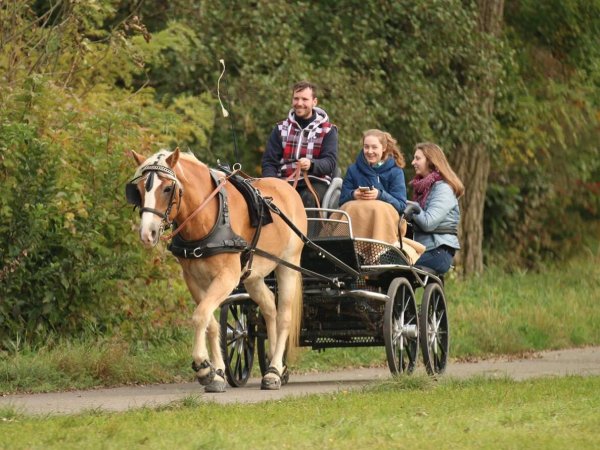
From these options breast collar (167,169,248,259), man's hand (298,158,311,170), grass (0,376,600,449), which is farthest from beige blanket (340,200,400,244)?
grass (0,376,600,449)

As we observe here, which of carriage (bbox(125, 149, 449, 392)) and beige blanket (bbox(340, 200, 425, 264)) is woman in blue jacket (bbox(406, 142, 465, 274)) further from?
beige blanket (bbox(340, 200, 425, 264))

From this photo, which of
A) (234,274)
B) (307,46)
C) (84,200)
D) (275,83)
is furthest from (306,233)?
(307,46)

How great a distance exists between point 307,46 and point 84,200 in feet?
29.9

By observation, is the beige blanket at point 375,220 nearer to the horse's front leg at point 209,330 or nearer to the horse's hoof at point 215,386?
the horse's front leg at point 209,330

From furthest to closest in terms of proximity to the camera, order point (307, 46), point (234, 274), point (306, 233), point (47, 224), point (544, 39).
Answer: point (544, 39) < point (307, 46) < point (47, 224) < point (306, 233) < point (234, 274)

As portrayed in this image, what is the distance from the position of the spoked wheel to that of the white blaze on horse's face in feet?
10.4

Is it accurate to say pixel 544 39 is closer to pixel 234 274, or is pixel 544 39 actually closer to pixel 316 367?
pixel 316 367

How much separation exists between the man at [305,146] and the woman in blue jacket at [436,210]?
97 centimetres

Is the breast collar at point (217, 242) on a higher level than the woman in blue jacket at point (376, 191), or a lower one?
lower

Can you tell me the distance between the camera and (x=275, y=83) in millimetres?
20609

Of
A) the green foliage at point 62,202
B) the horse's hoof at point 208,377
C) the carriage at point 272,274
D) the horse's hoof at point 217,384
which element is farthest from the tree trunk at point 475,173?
the horse's hoof at point 208,377

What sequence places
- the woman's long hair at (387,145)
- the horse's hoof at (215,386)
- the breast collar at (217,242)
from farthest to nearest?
1. the woman's long hair at (387,145)
2. the horse's hoof at (215,386)
3. the breast collar at (217,242)

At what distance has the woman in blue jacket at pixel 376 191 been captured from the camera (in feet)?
42.3

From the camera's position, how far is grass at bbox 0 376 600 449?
8266 millimetres
